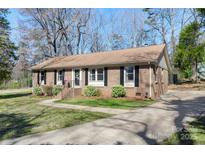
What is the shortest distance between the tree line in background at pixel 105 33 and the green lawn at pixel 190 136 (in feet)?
67.7

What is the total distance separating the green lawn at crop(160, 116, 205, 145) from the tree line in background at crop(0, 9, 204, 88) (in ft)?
67.7

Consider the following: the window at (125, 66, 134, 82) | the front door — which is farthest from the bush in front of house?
the front door

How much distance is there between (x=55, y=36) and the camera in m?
36.3

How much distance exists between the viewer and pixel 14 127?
8734 millimetres

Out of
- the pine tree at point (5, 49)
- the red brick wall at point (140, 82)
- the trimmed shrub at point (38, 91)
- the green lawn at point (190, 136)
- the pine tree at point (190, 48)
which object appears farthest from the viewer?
the pine tree at point (190, 48)

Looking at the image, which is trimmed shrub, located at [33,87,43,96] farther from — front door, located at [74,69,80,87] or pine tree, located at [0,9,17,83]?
front door, located at [74,69,80,87]

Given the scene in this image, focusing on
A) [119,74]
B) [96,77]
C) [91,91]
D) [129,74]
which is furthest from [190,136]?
[96,77]

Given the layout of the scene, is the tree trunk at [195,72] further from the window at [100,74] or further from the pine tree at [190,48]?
the window at [100,74]

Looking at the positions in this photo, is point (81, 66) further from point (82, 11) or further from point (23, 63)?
point (23, 63)

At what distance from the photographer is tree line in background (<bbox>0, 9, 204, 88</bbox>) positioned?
30459 mm

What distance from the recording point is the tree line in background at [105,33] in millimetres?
30459

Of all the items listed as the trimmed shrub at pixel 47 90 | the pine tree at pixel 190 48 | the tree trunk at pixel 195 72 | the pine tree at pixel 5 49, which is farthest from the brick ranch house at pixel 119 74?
the tree trunk at pixel 195 72
